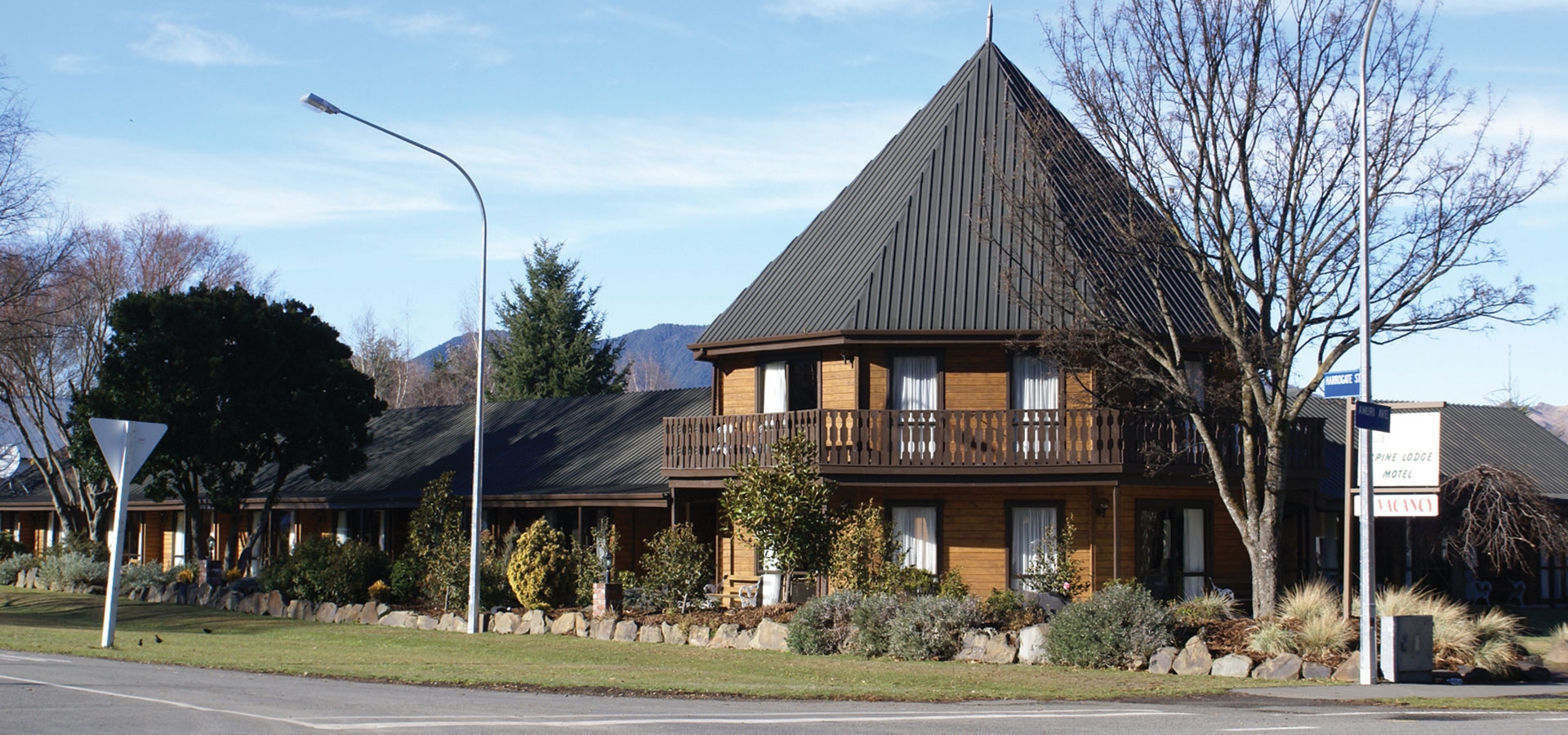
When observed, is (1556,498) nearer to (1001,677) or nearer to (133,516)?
(1001,677)

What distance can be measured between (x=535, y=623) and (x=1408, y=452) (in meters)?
15.2

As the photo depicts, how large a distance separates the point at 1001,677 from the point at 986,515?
972 centimetres

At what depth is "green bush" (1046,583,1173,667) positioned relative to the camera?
19.3 metres

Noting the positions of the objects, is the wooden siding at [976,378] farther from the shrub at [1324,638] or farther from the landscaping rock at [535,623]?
the shrub at [1324,638]

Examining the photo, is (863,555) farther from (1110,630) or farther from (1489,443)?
(1489,443)

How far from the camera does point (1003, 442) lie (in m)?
26.2

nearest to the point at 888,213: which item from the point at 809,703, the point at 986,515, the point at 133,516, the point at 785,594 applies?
the point at 986,515

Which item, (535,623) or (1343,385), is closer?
(1343,385)

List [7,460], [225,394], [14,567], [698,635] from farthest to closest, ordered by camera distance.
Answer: [14,567]
[7,460]
[225,394]
[698,635]

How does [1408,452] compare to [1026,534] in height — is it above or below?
above

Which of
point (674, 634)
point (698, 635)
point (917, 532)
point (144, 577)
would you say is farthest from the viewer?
point (144, 577)

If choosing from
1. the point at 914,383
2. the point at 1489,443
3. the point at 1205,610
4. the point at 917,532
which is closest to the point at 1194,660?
the point at 1205,610

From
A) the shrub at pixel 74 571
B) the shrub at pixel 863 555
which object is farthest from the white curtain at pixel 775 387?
the shrub at pixel 74 571

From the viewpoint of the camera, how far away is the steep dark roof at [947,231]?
2606 centimetres
